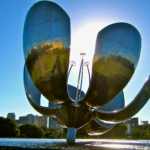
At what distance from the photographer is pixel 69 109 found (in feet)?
46.3

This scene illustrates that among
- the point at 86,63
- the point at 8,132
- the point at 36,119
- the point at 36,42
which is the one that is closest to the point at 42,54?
the point at 36,42

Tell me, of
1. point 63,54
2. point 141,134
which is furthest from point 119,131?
point 63,54

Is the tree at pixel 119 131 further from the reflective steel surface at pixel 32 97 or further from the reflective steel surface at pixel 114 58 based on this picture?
the reflective steel surface at pixel 114 58

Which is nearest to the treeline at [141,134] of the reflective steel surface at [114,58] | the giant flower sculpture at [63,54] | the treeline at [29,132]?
the treeline at [29,132]

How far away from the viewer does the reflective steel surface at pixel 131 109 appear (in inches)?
539

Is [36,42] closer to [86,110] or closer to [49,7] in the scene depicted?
[49,7]

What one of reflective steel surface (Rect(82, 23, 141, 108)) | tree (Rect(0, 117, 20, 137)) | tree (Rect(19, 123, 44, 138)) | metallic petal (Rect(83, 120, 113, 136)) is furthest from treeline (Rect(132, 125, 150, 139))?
reflective steel surface (Rect(82, 23, 141, 108))

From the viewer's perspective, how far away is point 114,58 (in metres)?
11.7

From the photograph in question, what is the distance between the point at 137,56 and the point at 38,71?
20.0 ft

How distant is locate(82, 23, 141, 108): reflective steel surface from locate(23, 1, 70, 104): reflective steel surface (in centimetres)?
185

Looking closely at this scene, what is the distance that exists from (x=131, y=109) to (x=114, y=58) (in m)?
4.55

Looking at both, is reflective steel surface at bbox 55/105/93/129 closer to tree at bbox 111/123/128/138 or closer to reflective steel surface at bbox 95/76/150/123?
reflective steel surface at bbox 95/76/150/123

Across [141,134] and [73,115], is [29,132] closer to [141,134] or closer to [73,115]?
[141,134]

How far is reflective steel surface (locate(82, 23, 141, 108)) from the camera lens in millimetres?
11594
